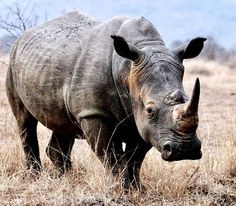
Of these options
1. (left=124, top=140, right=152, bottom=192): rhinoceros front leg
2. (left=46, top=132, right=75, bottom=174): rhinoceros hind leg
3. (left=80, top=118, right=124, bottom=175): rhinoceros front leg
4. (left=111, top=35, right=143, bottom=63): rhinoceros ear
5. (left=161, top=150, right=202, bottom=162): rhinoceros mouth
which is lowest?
(left=46, top=132, right=75, bottom=174): rhinoceros hind leg

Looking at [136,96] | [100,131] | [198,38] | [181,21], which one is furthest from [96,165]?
[181,21]

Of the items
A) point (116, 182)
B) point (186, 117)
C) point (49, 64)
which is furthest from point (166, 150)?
point (49, 64)

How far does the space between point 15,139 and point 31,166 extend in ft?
4.28

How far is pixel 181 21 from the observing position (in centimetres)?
17162

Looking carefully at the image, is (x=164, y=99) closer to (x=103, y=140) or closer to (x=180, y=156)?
(x=180, y=156)

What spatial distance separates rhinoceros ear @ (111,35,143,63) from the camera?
6.19 m

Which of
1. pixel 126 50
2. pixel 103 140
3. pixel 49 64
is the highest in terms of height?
pixel 126 50

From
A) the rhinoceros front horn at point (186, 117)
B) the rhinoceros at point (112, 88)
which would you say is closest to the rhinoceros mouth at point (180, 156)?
the rhinoceros at point (112, 88)

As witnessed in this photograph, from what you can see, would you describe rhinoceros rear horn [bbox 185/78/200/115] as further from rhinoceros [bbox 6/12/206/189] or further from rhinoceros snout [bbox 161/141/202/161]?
rhinoceros snout [bbox 161/141/202/161]

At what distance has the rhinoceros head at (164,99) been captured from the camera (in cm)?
578

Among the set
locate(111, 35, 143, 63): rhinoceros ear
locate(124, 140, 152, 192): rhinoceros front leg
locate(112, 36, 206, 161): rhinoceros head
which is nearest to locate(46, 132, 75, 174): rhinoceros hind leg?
locate(124, 140, 152, 192): rhinoceros front leg

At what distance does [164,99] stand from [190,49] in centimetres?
70

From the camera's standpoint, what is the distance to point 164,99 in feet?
19.7

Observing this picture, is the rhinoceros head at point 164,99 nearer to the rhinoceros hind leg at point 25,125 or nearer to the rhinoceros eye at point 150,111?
the rhinoceros eye at point 150,111
